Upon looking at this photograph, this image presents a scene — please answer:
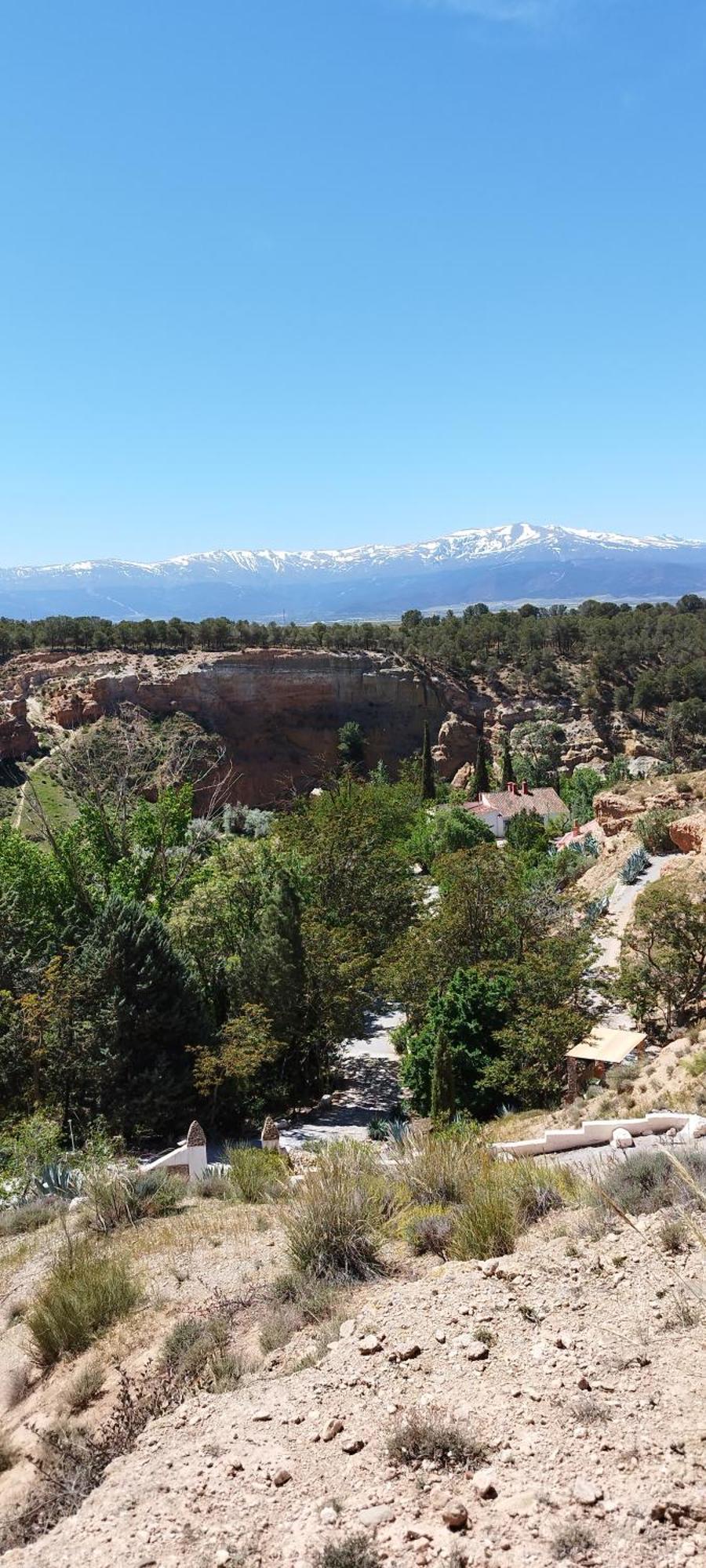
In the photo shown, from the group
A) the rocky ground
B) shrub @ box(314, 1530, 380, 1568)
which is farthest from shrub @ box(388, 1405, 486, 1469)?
shrub @ box(314, 1530, 380, 1568)

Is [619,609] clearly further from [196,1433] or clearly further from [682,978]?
[196,1433]

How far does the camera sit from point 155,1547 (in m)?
4.02

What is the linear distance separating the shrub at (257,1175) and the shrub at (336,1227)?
89.1 inches

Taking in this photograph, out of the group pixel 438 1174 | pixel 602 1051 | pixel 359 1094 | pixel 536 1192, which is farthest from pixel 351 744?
pixel 536 1192

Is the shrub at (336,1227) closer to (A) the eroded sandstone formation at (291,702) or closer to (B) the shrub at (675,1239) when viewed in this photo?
(B) the shrub at (675,1239)

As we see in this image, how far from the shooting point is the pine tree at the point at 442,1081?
15.8m

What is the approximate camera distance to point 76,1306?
6285 mm

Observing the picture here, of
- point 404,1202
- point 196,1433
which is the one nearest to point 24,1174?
point 404,1202

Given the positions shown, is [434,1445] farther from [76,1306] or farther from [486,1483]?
[76,1306]

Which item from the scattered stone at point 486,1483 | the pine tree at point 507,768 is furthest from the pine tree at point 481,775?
the scattered stone at point 486,1483

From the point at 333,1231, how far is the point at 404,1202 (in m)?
1.06

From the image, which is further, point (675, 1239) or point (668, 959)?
point (668, 959)

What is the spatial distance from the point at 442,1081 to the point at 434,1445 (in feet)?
39.6

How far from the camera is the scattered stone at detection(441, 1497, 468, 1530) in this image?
12.4ft
